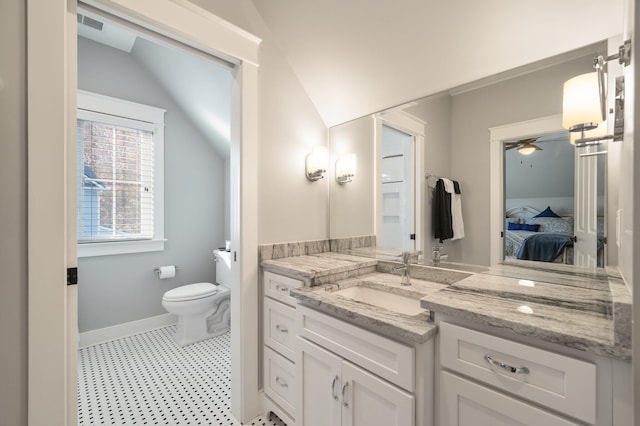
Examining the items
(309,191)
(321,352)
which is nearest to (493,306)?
(321,352)

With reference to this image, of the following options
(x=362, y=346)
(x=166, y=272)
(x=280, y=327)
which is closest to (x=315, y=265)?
(x=280, y=327)

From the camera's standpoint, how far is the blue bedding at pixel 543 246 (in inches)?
47.7

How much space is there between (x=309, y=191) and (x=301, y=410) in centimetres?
134

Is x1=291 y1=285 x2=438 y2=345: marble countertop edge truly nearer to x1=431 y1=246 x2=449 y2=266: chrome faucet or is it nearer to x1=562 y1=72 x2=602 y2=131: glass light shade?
x1=431 y1=246 x2=449 y2=266: chrome faucet

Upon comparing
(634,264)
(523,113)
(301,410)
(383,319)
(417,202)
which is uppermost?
(523,113)

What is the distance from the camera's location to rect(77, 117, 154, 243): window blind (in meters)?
2.58

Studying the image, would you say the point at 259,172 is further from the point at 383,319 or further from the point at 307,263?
the point at 383,319

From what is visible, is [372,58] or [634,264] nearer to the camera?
[634,264]

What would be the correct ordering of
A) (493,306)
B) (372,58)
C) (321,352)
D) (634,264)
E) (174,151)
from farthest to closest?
(174,151), (372,58), (321,352), (493,306), (634,264)

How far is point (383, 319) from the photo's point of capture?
39.6 inches

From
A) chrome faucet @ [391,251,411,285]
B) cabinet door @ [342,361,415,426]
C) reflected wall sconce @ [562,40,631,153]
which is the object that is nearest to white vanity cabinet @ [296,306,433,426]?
cabinet door @ [342,361,415,426]

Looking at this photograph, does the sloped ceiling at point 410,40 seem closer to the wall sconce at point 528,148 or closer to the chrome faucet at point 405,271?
the wall sconce at point 528,148

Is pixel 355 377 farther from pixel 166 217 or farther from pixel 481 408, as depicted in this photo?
pixel 166 217

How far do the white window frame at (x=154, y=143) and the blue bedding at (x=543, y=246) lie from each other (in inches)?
123
